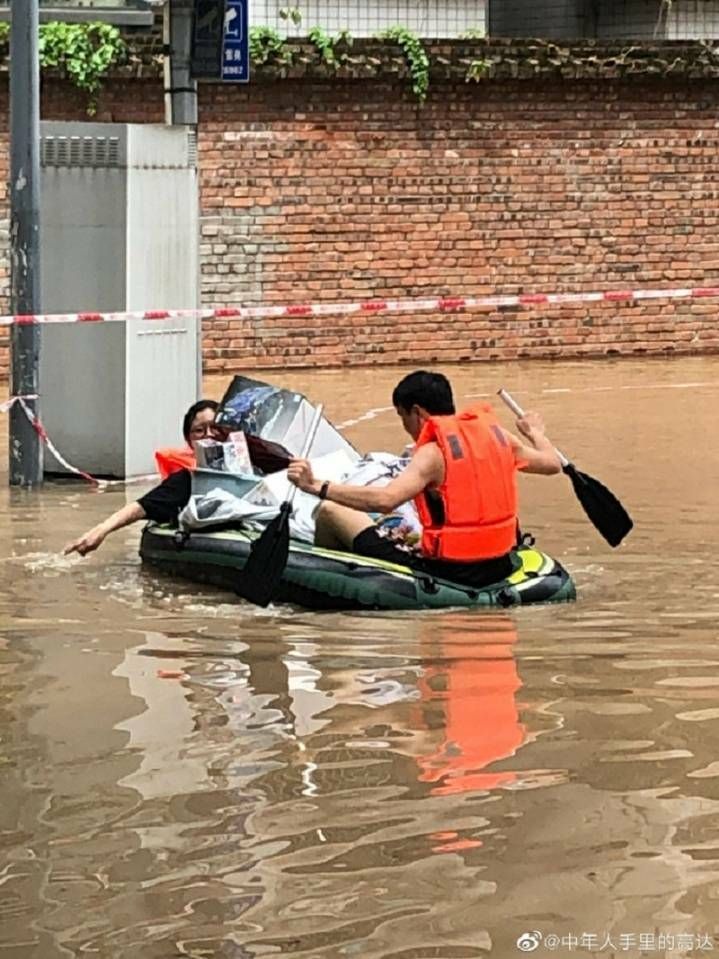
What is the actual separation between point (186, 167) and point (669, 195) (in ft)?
32.9

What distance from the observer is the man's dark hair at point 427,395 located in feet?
29.3

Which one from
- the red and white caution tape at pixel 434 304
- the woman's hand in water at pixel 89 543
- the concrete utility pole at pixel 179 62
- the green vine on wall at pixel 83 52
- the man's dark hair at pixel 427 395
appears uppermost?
the green vine on wall at pixel 83 52

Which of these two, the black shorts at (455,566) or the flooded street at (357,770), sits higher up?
the black shorts at (455,566)

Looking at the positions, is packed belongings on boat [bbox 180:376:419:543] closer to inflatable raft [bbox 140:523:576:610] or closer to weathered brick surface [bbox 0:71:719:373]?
inflatable raft [bbox 140:523:576:610]

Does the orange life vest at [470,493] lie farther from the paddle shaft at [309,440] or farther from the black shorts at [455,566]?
the paddle shaft at [309,440]

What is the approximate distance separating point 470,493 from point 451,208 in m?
13.4

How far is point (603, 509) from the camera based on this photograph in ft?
32.8

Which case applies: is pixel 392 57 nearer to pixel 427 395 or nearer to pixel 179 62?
pixel 179 62

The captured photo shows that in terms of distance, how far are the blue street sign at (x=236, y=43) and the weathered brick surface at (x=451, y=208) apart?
6.01 meters

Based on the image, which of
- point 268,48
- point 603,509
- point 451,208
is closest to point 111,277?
point 603,509

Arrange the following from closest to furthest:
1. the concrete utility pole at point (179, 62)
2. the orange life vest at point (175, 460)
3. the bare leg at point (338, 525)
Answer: the bare leg at point (338, 525), the orange life vest at point (175, 460), the concrete utility pole at point (179, 62)

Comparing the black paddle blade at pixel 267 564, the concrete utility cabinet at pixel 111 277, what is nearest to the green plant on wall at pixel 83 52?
the concrete utility cabinet at pixel 111 277

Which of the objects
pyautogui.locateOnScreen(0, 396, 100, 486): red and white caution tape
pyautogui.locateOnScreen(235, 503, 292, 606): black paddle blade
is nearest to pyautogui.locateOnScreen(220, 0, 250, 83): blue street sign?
pyautogui.locateOnScreen(0, 396, 100, 486): red and white caution tape

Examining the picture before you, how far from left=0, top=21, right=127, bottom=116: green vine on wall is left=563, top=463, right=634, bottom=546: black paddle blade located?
11356 mm
